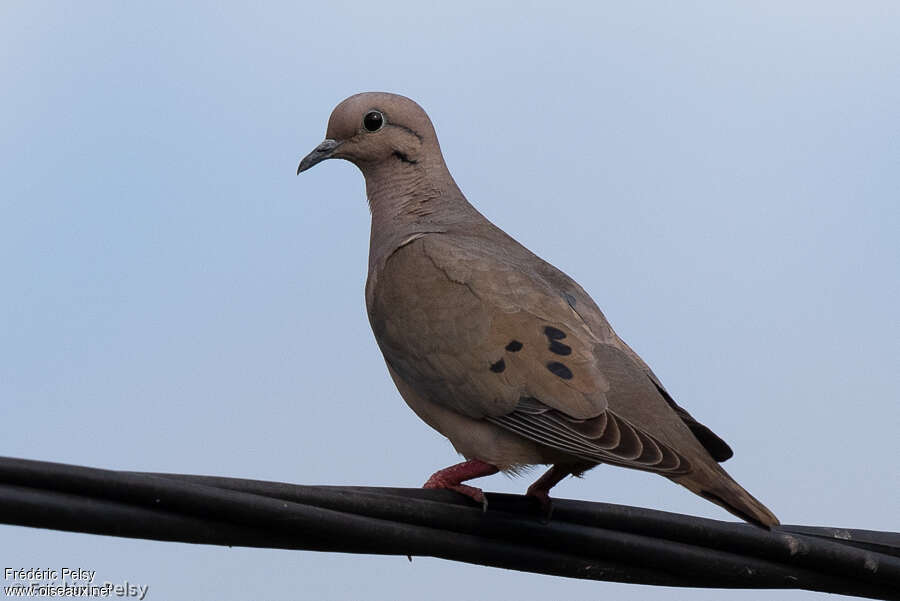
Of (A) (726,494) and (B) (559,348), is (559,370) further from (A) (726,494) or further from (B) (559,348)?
(A) (726,494)

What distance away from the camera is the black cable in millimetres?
2561

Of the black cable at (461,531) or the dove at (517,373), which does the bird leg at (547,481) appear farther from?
the black cable at (461,531)

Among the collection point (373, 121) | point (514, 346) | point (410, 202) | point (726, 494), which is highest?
point (373, 121)

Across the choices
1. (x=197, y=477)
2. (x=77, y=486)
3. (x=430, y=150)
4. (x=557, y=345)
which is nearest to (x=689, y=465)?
(x=557, y=345)

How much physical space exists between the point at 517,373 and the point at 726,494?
32.3 inches

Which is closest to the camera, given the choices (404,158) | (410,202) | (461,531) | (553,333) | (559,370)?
(461,531)

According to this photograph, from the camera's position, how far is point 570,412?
12.9 ft

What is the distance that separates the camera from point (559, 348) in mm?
4184

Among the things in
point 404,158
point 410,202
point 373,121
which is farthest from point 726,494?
point 373,121

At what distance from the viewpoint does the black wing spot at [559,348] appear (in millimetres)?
4164

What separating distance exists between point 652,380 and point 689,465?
27.1 inches

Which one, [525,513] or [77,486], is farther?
[525,513]

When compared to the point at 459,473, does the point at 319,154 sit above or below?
above

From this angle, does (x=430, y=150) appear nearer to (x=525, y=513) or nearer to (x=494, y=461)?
(x=494, y=461)
